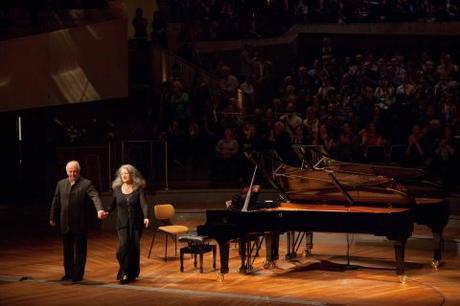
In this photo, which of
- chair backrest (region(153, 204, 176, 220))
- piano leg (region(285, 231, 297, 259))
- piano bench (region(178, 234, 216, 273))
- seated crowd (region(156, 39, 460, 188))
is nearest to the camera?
piano bench (region(178, 234, 216, 273))

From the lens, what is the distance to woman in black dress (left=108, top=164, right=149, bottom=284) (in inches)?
365

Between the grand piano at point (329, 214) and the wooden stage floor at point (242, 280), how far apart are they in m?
0.32

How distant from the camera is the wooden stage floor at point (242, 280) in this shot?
8.46 m

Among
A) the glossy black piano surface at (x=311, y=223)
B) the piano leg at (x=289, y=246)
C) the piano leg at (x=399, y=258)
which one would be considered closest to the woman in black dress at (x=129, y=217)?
the glossy black piano surface at (x=311, y=223)

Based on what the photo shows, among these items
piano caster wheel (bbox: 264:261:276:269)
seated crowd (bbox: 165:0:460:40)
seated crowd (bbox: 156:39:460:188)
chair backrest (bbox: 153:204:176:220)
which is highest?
seated crowd (bbox: 165:0:460:40)

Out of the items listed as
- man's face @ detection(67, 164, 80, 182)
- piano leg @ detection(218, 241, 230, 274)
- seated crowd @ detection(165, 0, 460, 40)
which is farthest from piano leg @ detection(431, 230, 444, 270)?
seated crowd @ detection(165, 0, 460, 40)

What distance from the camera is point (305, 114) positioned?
15516 millimetres

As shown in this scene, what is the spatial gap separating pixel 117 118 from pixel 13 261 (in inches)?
235

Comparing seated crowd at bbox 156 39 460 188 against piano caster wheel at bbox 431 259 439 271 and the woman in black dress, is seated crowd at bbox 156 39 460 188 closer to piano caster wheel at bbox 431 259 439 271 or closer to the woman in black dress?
piano caster wheel at bbox 431 259 439 271

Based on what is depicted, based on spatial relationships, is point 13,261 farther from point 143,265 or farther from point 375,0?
point 375,0

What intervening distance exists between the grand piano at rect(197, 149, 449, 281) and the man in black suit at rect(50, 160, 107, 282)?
1227 mm

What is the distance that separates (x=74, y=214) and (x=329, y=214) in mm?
2592

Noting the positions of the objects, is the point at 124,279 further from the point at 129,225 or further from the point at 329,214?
the point at 329,214

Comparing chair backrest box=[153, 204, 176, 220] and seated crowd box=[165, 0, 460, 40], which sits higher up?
seated crowd box=[165, 0, 460, 40]
